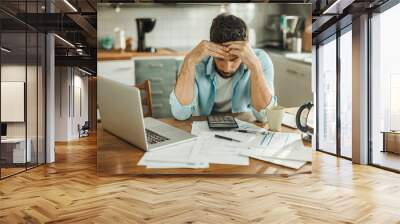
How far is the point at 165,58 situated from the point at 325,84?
460 centimetres

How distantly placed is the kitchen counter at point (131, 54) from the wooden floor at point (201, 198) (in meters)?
1.70

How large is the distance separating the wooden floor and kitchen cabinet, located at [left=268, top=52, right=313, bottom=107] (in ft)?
3.63

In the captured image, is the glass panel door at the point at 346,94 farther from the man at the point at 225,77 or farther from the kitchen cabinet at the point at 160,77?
the kitchen cabinet at the point at 160,77

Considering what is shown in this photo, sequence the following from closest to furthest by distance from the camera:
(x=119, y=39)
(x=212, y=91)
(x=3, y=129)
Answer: (x=3, y=129), (x=119, y=39), (x=212, y=91)

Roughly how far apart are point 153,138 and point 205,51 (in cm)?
142

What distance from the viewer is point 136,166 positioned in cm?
538

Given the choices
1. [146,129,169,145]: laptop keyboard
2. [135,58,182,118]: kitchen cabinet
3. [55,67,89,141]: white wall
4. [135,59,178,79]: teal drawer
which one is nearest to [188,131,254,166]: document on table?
[146,129,169,145]: laptop keyboard

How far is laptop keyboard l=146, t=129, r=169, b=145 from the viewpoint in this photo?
17.3 ft

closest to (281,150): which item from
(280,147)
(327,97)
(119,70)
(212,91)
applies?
(280,147)

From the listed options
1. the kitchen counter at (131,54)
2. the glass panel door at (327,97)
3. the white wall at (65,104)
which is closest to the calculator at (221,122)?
the kitchen counter at (131,54)

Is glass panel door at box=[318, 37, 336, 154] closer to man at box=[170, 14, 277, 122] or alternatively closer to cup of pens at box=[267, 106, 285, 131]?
cup of pens at box=[267, 106, 285, 131]

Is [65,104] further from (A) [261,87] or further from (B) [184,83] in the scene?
(A) [261,87]

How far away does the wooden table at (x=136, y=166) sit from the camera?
5340mm

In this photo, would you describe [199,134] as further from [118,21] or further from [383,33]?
[383,33]
